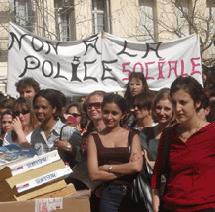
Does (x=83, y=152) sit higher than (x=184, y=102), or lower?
lower

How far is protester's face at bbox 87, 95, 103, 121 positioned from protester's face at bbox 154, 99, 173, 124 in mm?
511

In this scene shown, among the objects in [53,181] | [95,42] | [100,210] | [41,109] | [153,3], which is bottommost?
[100,210]

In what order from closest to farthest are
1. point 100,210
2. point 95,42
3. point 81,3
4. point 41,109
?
point 100,210
point 41,109
point 95,42
point 81,3

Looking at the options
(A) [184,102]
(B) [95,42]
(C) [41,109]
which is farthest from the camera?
(B) [95,42]

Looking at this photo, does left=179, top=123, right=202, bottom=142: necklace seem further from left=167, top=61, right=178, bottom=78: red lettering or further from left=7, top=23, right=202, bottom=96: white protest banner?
left=167, top=61, right=178, bottom=78: red lettering

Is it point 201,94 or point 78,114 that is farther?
point 78,114

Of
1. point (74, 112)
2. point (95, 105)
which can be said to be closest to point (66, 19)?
point (74, 112)

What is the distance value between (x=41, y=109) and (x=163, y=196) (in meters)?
1.50

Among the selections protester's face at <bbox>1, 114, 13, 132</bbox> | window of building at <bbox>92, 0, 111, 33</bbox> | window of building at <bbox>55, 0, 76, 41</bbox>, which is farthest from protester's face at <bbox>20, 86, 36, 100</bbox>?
window of building at <bbox>92, 0, 111, 33</bbox>

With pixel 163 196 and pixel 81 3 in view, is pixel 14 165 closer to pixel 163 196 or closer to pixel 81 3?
pixel 163 196

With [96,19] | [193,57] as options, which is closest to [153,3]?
[96,19]

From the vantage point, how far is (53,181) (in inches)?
170

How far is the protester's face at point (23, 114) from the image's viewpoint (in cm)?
580

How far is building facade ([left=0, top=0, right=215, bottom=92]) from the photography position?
20.7m
